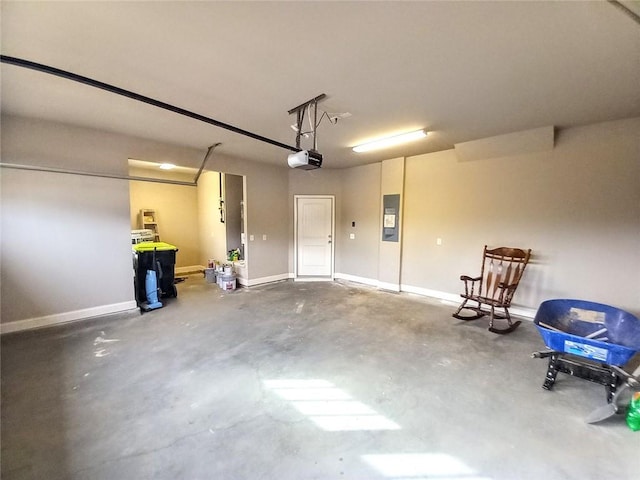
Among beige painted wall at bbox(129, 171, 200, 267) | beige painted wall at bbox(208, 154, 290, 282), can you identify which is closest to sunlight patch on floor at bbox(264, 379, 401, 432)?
beige painted wall at bbox(208, 154, 290, 282)

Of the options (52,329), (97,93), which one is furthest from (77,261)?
(97,93)

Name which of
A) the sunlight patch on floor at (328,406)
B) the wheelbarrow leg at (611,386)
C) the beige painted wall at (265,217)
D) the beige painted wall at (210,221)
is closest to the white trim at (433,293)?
the wheelbarrow leg at (611,386)

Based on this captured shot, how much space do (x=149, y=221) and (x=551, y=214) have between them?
797cm

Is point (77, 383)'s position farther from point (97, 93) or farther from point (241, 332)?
point (97, 93)

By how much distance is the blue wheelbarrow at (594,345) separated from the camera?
1.98 meters

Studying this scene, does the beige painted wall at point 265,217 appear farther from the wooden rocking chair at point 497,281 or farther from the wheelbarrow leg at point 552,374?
the wheelbarrow leg at point 552,374

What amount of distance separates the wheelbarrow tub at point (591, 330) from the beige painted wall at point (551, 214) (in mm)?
1174

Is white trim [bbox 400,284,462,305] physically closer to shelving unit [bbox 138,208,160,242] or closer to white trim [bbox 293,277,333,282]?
white trim [bbox 293,277,333,282]

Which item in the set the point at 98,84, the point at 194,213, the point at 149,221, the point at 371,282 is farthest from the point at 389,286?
the point at 149,221

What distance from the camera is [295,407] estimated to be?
2.09 m

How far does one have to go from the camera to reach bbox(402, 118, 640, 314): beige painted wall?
3.22 m

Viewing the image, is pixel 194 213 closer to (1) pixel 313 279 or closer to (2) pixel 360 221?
(1) pixel 313 279

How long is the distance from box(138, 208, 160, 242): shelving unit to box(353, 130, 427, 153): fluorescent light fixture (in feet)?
17.4

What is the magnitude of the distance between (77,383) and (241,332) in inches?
62.8
